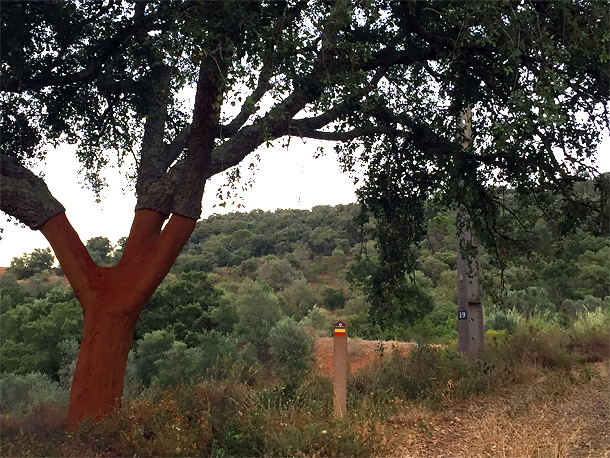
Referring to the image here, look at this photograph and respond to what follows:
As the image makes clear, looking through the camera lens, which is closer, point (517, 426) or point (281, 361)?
point (517, 426)

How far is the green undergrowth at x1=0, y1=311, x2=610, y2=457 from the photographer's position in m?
5.79

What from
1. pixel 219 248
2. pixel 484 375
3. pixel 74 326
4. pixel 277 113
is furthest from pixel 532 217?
pixel 219 248

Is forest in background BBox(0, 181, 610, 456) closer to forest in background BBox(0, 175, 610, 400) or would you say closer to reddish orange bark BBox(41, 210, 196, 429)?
forest in background BBox(0, 175, 610, 400)

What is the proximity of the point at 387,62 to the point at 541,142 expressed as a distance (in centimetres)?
248

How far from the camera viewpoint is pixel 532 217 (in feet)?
28.9

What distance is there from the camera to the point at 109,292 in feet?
22.5

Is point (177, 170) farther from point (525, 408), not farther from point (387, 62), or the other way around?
point (525, 408)

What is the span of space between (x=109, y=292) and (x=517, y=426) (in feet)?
16.4

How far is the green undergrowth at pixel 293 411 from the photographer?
5793 mm

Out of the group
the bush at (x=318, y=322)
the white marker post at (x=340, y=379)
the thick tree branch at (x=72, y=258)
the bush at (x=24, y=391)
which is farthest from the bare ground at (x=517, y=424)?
the bush at (x=318, y=322)

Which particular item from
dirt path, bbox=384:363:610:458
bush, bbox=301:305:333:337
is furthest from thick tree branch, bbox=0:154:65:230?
bush, bbox=301:305:333:337

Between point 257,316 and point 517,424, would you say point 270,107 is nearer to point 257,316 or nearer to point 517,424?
point 517,424

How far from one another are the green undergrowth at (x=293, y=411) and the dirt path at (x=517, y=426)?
8.3 inches

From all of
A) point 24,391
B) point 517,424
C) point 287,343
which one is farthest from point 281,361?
point 517,424
